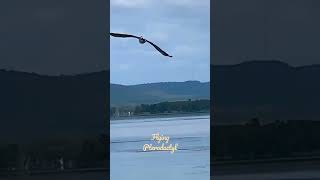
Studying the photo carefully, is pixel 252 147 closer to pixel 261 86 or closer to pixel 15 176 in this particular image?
pixel 261 86

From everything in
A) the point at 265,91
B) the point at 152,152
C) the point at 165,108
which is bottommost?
the point at 152,152

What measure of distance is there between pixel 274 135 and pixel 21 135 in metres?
1.57

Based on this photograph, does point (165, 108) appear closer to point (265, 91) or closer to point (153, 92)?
point (153, 92)

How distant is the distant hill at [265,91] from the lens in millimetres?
3471

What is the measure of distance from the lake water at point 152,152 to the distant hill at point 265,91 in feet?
0.86

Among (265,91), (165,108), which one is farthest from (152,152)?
(265,91)

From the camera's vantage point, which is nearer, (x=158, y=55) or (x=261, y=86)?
(x=158, y=55)

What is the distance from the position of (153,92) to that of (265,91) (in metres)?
0.73

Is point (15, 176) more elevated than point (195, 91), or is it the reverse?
point (195, 91)

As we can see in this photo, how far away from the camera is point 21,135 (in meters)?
3.34

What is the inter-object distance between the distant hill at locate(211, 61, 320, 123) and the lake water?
0.26 m

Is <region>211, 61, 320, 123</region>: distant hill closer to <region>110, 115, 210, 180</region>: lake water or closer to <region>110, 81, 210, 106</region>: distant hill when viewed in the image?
<region>110, 81, 210, 106</region>: distant hill

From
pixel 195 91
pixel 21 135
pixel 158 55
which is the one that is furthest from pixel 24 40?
pixel 195 91

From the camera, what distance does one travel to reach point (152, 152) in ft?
10.9
